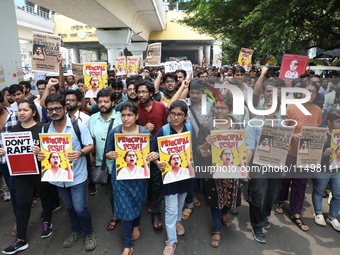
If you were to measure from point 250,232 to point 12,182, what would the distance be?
3110mm

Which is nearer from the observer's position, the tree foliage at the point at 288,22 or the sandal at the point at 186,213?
the sandal at the point at 186,213

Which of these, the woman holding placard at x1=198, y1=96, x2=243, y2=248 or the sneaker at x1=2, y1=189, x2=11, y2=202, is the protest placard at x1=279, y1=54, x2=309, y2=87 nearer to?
the woman holding placard at x1=198, y1=96, x2=243, y2=248

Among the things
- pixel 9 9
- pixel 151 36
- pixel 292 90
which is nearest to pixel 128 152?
pixel 292 90

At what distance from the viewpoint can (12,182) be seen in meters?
3.26

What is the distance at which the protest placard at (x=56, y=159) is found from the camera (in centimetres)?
271

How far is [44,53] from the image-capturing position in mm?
5020

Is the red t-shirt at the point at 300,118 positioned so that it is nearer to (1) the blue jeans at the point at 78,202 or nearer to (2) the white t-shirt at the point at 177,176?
(2) the white t-shirt at the point at 177,176

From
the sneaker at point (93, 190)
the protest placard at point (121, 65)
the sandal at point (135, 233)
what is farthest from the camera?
the protest placard at point (121, 65)

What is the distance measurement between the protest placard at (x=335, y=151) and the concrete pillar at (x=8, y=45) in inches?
286

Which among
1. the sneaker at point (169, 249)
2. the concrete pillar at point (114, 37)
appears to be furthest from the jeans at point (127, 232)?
the concrete pillar at point (114, 37)

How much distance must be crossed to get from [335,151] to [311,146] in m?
0.35

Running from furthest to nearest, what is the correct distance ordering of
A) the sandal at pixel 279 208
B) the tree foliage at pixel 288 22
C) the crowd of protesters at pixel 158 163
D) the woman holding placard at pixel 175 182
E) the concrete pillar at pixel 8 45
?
1. the tree foliage at pixel 288 22
2. the concrete pillar at pixel 8 45
3. the sandal at pixel 279 208
4. the crowd of protesters at pixel 158 163
5. the woman holding placard at pixel 175 182

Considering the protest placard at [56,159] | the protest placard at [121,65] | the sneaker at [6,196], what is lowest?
the sneaker at [6,196]

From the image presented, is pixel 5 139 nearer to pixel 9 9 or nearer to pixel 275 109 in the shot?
pixel 275 109
